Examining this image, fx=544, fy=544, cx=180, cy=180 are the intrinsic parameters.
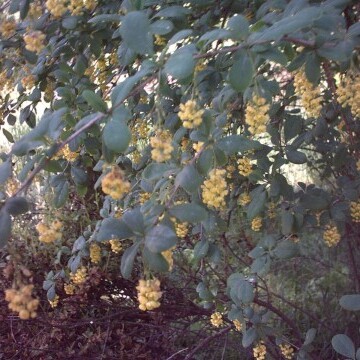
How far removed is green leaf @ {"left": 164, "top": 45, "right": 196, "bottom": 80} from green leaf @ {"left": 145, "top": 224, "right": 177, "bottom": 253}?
0.26m

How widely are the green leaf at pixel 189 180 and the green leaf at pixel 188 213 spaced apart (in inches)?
1.9

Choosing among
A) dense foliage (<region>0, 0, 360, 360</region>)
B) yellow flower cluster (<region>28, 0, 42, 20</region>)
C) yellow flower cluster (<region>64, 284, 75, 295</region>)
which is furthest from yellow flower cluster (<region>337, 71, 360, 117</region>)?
yellow flower cluster (<region>64, 284, 75, 295</region>)

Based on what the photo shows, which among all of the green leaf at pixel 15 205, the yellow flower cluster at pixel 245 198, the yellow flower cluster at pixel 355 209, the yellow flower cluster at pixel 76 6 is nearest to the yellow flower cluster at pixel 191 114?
the green leaf at pixel 15 205

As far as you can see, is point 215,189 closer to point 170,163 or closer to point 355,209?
point 170,163

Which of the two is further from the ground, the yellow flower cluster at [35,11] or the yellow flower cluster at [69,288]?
the yellow flower cluster at [35,11]

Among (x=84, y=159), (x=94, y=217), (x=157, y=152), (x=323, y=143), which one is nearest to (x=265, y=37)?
(x=157, y=152)

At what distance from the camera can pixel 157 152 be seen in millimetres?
989

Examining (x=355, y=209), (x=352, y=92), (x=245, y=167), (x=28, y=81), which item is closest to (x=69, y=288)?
(x=28, y=81)

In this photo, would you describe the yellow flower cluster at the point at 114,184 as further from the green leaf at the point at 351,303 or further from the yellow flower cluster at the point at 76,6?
the green leaf at the point at 351,303

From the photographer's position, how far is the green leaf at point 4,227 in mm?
921

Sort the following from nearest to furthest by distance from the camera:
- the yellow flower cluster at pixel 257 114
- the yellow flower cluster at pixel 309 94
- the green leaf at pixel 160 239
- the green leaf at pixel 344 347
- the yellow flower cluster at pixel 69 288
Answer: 1. the green leaf at pixel 160 239
2. the yellow flower cluster at pixel 257 114
3. the yellow flower cluster at pixel 309 94
4. the green leaf at pixel 344 347
5. the yellow flower cluster at pixel 69 288

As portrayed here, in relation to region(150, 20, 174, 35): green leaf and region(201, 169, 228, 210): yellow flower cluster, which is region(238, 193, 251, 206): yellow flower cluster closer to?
region(201, 169, 228, 210): yellow flower cluster

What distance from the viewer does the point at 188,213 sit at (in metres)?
1.01

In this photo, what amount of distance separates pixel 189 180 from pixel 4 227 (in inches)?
13.9
